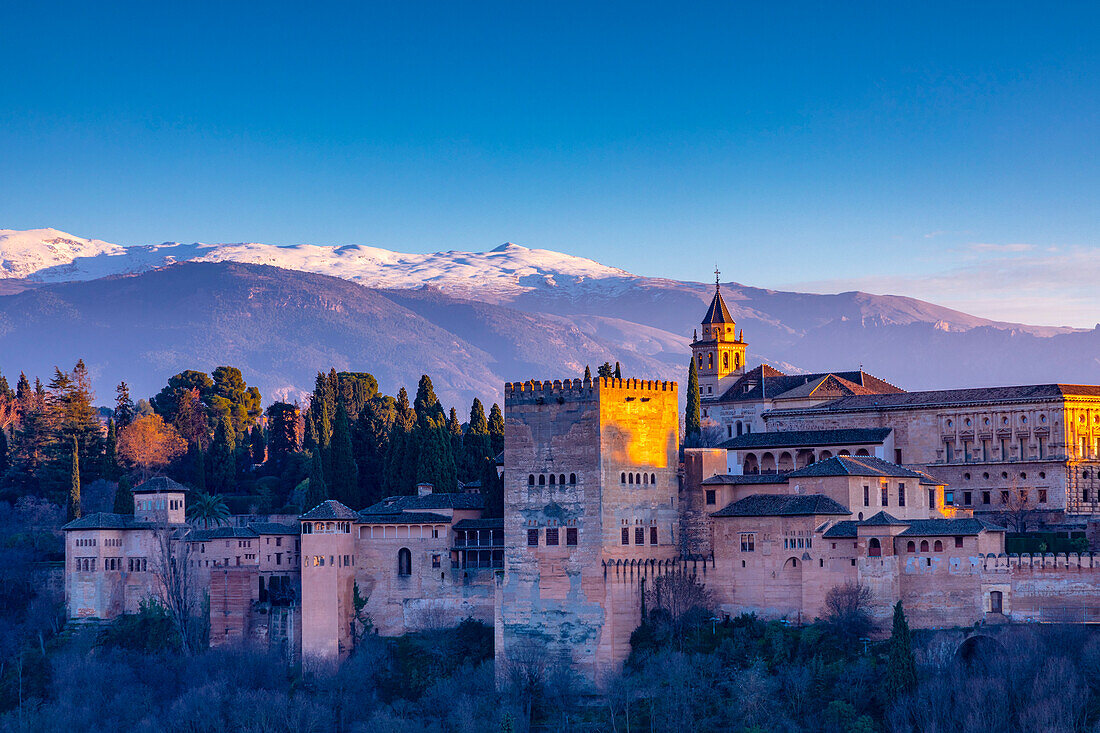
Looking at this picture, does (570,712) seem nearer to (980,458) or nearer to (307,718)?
(307,718)

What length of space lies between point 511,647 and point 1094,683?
21.3m

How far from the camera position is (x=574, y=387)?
61469 millimetres

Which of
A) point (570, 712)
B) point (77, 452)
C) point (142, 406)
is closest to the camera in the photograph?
point (570, 712)

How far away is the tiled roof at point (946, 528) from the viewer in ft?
183

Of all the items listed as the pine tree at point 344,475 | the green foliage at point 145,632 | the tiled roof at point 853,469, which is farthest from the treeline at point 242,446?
the tiled roof at point 853,469

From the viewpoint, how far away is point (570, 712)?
58.9 meters

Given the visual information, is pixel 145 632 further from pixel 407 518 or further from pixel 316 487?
pixel 407 518

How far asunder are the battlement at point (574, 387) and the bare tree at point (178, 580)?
18273 mm

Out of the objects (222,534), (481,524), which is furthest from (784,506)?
(222,534)

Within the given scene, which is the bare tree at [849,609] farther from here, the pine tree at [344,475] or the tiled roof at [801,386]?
the pine tree at [344,475]

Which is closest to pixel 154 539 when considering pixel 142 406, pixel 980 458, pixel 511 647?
pixel 511 647

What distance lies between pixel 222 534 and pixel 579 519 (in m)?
18.8

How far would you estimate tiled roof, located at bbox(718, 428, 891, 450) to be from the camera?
2808 inches

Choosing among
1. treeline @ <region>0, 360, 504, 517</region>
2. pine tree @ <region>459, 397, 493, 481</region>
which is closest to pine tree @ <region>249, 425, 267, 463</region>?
treeline @ <region>0, 360, 504, 517</region>
